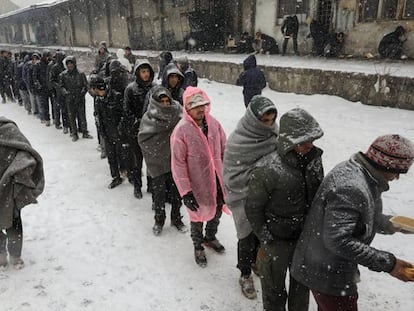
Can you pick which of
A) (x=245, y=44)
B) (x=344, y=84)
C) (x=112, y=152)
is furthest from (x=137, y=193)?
(x=245, y=44)

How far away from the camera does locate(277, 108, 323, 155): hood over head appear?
202 centimetres

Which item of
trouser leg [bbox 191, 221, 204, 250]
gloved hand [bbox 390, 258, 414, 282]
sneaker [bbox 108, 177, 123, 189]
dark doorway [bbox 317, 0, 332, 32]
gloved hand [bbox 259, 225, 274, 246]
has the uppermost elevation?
dark doorway [bbox 317, 0, 332, 32]

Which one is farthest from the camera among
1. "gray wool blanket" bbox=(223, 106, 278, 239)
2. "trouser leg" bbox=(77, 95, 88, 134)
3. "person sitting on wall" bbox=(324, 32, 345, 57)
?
"person sitting on wall" bbox=(324, 32, 345, 57)

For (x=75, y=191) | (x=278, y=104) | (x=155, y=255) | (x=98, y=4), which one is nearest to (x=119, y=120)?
(x=75, y=191)

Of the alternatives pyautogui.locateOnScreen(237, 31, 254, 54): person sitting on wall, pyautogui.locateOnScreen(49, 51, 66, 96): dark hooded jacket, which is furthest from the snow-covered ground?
pyautogui.locateOnScreen(237, 31, 254, 54): person sitting on wall

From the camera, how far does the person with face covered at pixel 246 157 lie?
8.61 ft

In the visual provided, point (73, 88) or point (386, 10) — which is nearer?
point (73, 88)

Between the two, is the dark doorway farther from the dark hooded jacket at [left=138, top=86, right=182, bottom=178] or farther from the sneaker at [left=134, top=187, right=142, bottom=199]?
the dark hooded jacket at [left=138, top=86, right=182, bottom=178]

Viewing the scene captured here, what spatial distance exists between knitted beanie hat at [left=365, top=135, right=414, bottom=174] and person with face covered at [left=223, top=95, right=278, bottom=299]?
93 cm

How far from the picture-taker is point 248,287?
3.08m

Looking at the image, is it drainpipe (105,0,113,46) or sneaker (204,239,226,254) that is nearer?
sneaker (204,239,226,254)

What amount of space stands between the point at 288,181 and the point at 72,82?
6.34 meters

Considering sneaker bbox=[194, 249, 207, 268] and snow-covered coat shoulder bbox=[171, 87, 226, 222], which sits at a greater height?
snow-covered coat shoulder bbox=[171, 87, 226, 222]

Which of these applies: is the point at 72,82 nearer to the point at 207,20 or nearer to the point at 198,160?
the point at 198,160
